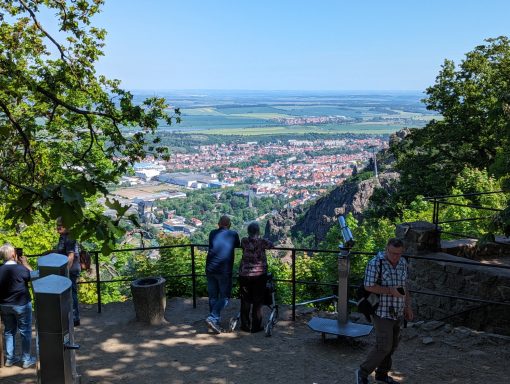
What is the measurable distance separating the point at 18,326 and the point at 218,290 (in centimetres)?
251

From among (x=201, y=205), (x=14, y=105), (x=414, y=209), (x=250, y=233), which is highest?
(x=14, y=105)

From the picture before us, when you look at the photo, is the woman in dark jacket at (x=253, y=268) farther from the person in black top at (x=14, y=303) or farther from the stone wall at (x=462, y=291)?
the stone wall at (x=462, y=291)

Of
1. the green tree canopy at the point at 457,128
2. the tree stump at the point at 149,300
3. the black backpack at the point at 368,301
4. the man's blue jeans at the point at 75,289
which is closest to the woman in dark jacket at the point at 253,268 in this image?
the tree stump at the point at 149,300

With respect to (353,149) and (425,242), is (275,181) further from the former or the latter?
(425,242)

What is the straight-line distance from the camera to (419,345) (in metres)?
6.52

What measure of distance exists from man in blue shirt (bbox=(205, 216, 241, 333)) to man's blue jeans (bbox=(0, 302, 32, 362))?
2252mm

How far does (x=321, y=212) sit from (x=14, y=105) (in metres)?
37.6

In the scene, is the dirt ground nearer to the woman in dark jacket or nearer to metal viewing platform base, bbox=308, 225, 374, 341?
metal viewing platform base, bbox=308, 225, 374, 341

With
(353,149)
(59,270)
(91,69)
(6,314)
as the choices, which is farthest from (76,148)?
(353,149)

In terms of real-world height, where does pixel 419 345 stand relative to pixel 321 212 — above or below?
above

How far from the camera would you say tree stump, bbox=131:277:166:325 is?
7.20 meters

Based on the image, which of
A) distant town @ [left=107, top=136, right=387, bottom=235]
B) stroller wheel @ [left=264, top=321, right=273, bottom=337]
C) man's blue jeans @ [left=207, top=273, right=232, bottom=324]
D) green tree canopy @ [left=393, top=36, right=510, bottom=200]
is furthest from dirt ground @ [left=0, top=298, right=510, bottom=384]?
distant town @ [left=107, top=136, right=387, bottom=235]

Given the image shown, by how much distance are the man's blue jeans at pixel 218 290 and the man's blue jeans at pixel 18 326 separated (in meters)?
2.30

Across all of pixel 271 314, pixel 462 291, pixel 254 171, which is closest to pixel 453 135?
pixel 462 291
